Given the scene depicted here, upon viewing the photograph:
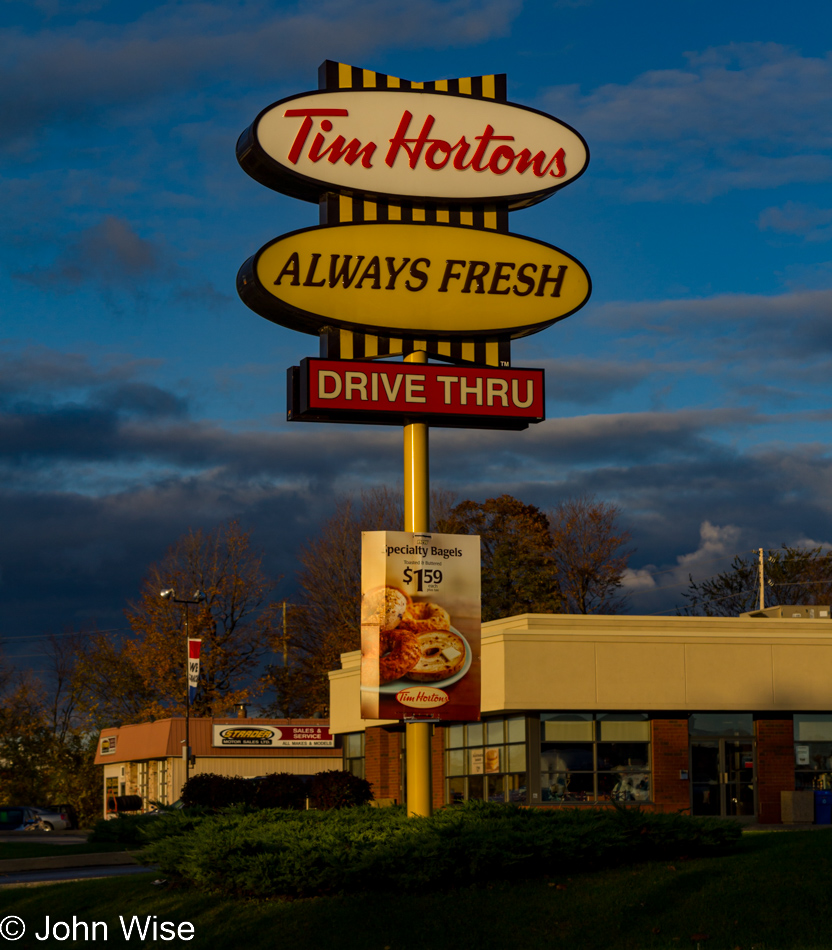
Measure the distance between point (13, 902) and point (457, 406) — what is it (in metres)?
9.69

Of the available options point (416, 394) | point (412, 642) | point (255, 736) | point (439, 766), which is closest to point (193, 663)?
point (439, 766)

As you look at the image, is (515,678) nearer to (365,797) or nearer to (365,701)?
(365,797)

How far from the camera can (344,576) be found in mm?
63219

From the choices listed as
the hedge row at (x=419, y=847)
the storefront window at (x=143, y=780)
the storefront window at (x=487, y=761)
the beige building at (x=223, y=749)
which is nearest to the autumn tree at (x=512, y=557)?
the beige building at (x=223, y=749)

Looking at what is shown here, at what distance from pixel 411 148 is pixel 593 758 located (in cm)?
2080

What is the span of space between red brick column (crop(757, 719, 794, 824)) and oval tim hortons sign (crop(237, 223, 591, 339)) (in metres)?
20.6

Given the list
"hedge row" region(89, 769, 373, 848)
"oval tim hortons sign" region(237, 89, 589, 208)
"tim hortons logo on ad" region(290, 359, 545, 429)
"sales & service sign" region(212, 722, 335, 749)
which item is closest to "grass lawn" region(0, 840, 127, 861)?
"hedge row" region(89, 769, 373, 848)

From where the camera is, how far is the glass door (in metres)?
34.8

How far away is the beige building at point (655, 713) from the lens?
34.1 metres

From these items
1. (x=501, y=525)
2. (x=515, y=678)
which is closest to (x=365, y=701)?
(x=515, y=678)

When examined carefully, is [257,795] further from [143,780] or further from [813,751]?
[143,780]

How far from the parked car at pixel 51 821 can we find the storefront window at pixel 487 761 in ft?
109

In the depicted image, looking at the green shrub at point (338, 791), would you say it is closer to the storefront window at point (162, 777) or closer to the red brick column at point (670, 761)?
the red brick column at point (670, 761)

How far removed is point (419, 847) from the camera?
14.0 meters
